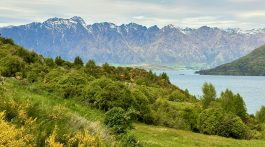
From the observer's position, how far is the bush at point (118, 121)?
64.6 feet

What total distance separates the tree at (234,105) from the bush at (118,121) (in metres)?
62.3

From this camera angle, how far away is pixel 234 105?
83.8 meters

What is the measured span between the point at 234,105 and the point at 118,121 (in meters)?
67.0

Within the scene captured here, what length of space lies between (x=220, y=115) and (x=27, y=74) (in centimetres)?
1957

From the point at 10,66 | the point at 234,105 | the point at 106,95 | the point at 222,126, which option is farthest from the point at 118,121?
the point at 234,105

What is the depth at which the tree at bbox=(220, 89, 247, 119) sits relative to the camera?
81875 millimetres

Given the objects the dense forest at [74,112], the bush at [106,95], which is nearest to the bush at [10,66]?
the dense forest at [74,112]

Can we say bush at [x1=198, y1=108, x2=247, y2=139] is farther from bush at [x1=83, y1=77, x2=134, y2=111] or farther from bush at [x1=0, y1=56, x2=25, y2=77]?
bush at [x1=0, y1=56, x2=25, y2=77]

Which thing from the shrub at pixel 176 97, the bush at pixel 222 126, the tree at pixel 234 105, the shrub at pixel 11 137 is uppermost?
the shrub at pixel 11 137

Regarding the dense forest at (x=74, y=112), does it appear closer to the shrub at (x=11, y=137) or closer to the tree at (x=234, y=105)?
the shrub at (x=11, y=137)

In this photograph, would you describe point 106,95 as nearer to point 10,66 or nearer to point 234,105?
point 10,66

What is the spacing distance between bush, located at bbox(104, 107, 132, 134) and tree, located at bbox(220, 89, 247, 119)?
6233cm

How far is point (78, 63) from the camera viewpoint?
7706cm

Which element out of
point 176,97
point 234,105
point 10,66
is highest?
point 10,66
